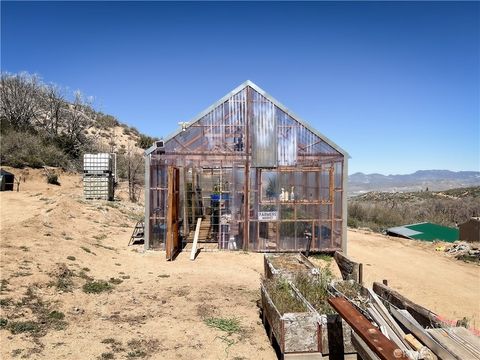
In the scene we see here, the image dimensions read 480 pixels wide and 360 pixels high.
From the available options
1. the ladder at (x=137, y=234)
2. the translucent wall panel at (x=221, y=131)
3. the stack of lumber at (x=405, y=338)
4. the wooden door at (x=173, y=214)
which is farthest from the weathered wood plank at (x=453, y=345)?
the ladder at (x=137, y=234)

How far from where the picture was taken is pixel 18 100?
1479 inches

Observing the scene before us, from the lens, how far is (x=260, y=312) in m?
8.73

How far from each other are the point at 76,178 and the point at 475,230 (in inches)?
1122

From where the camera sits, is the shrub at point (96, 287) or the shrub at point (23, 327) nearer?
the shrub at point (23, 327)

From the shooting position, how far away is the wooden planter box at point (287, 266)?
8.36 m

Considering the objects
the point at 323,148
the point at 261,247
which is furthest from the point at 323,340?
the point at 323,148

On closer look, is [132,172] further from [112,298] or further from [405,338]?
[405,338]

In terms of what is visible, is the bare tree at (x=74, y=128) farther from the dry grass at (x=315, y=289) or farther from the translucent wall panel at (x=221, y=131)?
the dry grass at (x=315, y=289)

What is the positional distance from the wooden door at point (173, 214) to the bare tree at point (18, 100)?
2806cm

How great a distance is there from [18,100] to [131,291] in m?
35.2

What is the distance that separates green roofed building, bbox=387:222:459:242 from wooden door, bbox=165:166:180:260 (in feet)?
47.8

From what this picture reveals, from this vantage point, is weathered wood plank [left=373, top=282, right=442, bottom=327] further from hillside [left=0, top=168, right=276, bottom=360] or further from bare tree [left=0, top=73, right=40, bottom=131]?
bare tree [left=0, top=73, right=40, bottom=131]

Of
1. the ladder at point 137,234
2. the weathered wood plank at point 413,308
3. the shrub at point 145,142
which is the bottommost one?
the ladder at point 137,234

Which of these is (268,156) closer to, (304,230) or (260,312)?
(304,230)
